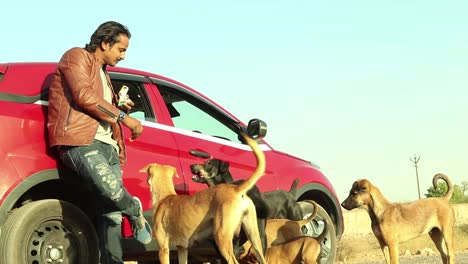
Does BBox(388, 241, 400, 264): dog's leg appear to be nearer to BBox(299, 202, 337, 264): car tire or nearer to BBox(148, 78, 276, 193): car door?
BBox(299, 202, 337, 264): car tire

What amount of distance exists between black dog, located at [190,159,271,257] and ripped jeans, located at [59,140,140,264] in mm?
1199

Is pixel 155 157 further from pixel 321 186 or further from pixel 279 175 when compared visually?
pixel 321 186

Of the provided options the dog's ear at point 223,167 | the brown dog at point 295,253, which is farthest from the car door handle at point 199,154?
the brown dog at point 295,253

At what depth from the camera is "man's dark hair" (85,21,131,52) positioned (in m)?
6.57

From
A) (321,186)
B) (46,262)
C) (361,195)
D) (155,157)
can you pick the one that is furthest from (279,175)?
(46,262)

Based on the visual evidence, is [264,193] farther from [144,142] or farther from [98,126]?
[98,126]

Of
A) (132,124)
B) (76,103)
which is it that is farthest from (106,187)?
(76,103)

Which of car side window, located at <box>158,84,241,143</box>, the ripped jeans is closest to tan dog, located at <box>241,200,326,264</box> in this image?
car side window, located at <box>158,84,241,143</box>

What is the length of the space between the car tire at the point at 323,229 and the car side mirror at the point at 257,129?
132 cm

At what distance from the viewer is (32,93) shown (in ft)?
21.6

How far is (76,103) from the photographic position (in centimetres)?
634

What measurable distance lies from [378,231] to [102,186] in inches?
226

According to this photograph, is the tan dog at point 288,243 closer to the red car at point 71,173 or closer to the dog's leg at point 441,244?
the red car at point 71,173

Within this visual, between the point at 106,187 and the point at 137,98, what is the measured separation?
1.60 metres
